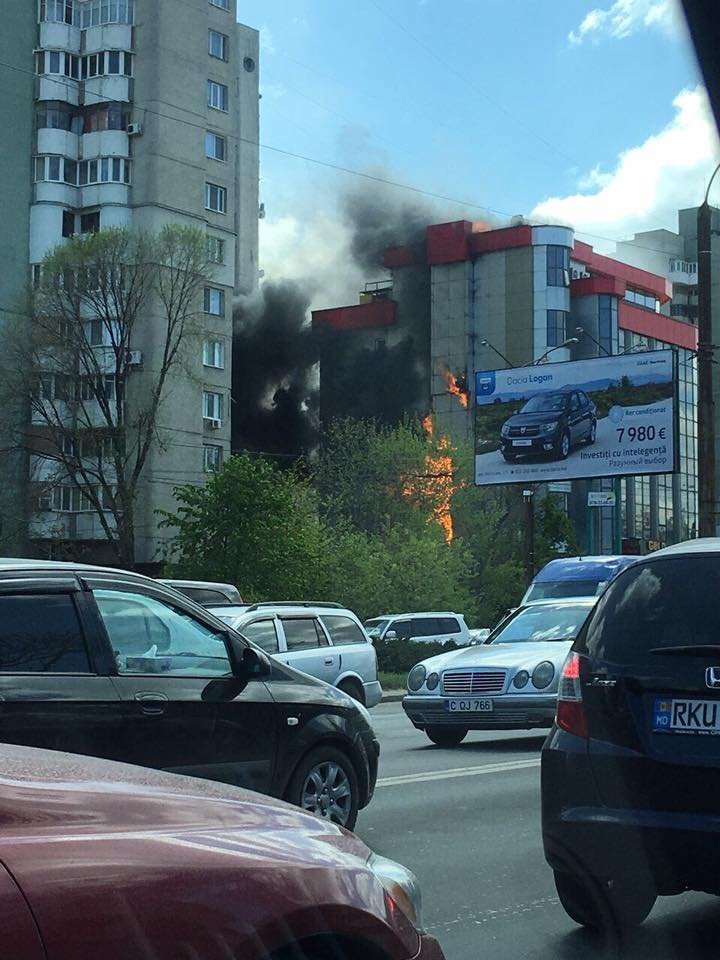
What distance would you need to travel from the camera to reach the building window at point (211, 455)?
6128cm

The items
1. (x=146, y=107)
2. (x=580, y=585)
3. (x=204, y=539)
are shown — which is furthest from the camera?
(x=146, y=107)

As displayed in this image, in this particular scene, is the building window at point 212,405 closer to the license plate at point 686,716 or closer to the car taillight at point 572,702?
the car taillight at point 572,702

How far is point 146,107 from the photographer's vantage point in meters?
58.8

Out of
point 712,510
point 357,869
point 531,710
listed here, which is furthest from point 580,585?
point 357,869

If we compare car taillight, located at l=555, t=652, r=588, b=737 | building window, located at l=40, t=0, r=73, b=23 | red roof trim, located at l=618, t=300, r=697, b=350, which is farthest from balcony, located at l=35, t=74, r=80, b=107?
car taillight, located at l=555, t=652, r=588, b=737

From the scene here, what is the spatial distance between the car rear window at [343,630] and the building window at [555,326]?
69724 mm

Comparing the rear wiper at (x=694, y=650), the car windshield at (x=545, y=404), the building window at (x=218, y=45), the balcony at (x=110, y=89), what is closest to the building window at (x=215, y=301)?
the balcony at (x=110, y=89)

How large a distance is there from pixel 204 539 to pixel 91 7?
1234 inches

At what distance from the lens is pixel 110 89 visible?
5906 cm

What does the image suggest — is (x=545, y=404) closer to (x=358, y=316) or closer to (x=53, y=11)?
(x=53, y=11)

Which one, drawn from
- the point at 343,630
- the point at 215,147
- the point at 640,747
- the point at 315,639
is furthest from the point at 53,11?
the point at 640,747

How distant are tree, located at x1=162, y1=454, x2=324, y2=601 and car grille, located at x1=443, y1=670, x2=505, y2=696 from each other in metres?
23.3

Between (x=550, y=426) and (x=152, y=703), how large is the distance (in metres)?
33.1

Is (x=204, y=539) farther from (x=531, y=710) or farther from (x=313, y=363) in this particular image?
(x=313, y=363)
